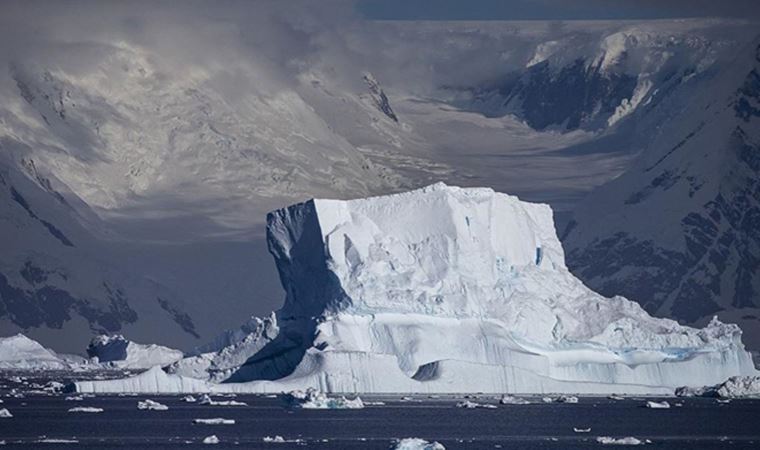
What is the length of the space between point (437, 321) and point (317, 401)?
8394 millimetres

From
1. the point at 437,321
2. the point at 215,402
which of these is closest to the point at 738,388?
the point at 437,321

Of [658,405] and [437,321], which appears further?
[658,405]

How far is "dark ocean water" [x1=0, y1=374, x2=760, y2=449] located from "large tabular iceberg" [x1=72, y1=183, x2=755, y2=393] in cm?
125

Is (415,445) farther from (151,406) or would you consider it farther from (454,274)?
(454,274)

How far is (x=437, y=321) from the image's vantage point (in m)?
89.9

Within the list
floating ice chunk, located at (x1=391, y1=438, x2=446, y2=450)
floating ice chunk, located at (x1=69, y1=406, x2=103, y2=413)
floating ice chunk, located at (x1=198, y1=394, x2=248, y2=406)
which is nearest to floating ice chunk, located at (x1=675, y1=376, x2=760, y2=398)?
floating ice chunk, located at (x1=198, y1=394, x2=248, y2=406)

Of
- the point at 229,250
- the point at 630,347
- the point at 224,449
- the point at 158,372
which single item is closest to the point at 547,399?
the point at 630,347

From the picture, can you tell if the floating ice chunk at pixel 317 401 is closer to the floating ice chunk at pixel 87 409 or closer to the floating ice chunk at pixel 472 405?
the floating ice chunk at pixel 472 405

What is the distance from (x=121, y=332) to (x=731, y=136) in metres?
58.9

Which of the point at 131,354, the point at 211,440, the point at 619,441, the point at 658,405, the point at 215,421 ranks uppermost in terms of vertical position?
the point at 131,354

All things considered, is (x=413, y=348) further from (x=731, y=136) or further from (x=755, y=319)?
(x=731, y=136)

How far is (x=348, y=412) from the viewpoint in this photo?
88.6 m

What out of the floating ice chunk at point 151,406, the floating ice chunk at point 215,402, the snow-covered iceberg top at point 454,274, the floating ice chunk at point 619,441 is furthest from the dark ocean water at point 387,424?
the snow-covered iceberg top at point 454,274

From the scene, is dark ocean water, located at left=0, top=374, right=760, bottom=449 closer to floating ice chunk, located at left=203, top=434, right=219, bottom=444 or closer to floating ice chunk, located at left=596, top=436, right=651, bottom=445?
floating ice chunk, located at left=203, top=434, right=219, bottom=444
